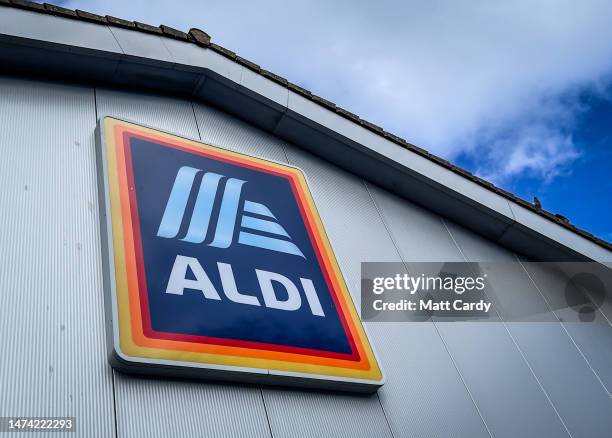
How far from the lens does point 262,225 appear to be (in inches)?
165

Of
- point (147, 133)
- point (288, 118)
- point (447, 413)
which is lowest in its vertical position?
point (447, 413)

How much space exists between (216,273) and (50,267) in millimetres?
996

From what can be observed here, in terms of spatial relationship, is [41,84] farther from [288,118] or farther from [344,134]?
[344,134]

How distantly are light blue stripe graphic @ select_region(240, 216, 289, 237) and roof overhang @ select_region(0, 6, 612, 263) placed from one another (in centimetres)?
157

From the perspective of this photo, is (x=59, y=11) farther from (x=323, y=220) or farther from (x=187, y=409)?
(x=187, y=409)

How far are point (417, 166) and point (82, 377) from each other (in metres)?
4.19

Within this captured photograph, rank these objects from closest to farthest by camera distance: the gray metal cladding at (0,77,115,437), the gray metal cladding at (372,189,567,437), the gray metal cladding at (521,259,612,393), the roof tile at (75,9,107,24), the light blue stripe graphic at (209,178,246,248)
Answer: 1. the gray metal cladding at (0,77,115,437)
2. the light blue stripe graphic at (209,178,246,248)
3. the gray metal cladding at (372,189,567,437)
4. the roof tile at (75,9,107,24)
5. the gray metal cladding at (521,259,612,393)

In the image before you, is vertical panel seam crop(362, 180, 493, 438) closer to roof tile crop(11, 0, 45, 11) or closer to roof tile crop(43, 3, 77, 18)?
roof tile crop(43, 3, 77, 18)

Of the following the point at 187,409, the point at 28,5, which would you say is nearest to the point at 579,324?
the point at 187,409

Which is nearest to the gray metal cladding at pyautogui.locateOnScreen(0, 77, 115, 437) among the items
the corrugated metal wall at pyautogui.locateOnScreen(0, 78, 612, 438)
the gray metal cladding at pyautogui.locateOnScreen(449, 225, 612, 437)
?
the corrugated metal wall at pyautogui.locateOnScreen(0, 78, 612, 438)

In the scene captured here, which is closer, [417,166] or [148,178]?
[148,178]

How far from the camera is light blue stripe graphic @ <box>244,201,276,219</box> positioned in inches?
168

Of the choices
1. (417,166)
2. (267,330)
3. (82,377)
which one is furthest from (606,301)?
(82,377)

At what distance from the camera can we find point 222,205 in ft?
13.5
